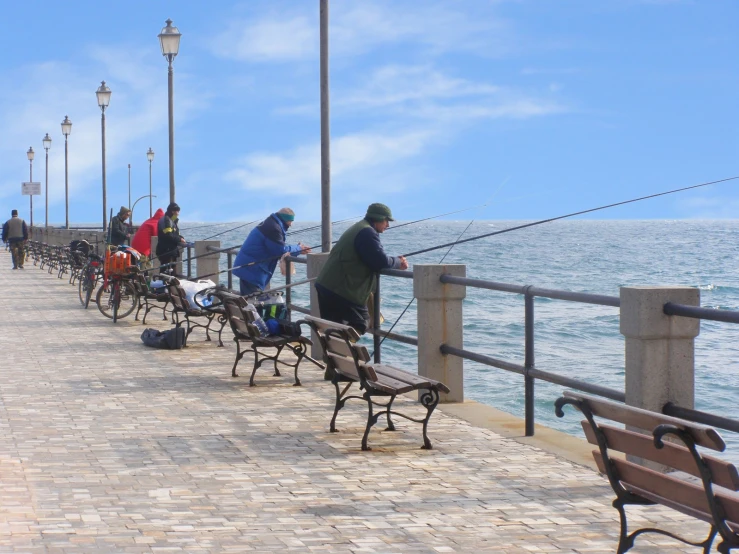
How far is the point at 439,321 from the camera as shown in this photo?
34.2 ft

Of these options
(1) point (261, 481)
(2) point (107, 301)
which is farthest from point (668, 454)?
(2) point (107, 301)

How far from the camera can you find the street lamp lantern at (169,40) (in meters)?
24.3

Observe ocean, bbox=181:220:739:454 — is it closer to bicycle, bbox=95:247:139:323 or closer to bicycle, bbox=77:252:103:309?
bicycle, bbox=95:247:139:323

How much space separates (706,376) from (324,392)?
24582mm

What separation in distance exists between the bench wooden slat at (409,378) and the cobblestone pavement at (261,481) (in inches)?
17.0

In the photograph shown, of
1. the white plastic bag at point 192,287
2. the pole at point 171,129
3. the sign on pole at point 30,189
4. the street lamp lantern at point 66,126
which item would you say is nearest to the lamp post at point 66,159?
the street lamp lantern at point 66,126

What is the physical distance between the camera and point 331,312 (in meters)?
11.0

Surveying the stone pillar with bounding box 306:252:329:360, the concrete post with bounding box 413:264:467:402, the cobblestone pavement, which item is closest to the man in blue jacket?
the stone pillar with bounding box 306:252:329:360

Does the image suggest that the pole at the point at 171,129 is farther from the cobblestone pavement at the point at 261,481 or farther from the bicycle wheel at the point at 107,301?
the cobblestone pavement at the point at 261,481

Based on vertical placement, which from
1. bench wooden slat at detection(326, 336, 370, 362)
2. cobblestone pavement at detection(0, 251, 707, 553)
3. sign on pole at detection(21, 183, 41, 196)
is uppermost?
sign on pole at detection(21, 183, 41, 196)

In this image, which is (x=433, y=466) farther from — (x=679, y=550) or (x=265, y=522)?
(x=679, y=550)

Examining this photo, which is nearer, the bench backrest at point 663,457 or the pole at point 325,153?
the bench backrest at point 663,457

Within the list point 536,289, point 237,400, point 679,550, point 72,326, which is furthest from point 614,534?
point 72,326

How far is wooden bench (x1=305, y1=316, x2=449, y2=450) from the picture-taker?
27.5 ft
